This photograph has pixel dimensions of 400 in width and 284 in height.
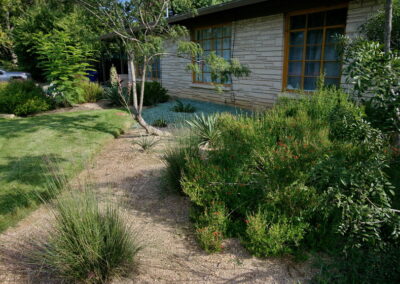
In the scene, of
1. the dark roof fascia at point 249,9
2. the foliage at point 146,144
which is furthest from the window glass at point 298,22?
the foliage at point 146,144

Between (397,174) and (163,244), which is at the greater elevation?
(397,174)

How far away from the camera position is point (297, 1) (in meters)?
7.11

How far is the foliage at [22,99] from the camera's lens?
8.98 m

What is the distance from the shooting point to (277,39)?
7.85 m

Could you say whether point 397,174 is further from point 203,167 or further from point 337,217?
point 203,167

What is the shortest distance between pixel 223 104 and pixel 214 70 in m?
4.17

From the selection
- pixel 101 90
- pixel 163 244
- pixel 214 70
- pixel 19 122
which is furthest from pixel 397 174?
pixel 101 90

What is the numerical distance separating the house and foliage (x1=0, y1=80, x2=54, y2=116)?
510 cm

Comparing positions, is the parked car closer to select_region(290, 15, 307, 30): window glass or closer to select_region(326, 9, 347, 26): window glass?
select_region(290, 15, 307, 30): window glass

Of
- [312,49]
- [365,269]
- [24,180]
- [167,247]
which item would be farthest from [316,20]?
[24,180]

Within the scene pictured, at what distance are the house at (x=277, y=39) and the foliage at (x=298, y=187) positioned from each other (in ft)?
12.6

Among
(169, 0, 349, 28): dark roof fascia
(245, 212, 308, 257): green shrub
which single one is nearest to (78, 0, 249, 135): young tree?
(169, 0, 349, 28): dark roof fascia

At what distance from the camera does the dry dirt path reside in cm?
234

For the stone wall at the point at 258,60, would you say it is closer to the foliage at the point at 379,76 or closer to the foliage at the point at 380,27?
the foliage at the point at 380,27
